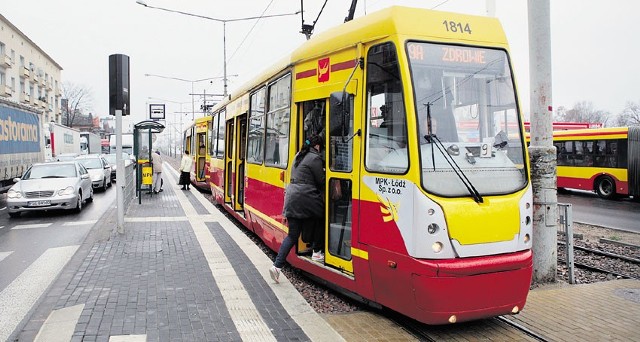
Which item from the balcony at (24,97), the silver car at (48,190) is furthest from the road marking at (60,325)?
the balcony at (24,97)

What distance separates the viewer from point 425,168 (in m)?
4.54

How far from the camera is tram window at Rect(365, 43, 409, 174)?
4.75 meters

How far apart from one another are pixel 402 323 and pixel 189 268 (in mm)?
3494

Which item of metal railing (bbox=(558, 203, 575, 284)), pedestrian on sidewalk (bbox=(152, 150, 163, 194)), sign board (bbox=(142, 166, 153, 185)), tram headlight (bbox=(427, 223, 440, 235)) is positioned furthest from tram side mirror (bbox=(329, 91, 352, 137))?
pedestrian on sidewalk (bbox=(152, 150, 163, 194))

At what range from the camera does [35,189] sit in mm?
12984

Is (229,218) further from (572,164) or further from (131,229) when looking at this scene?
(572,164)

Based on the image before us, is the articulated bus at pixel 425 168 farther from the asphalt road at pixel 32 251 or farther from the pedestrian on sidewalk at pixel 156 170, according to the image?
the pedestrian on sidewalk at pixel 156 170

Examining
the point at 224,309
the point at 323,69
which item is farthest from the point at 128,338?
the point at 323,69

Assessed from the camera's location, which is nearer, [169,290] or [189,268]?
[169,290]

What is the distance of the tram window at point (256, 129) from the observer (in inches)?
331

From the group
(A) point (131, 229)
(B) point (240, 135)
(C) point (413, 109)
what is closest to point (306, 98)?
(C) point (413, 109)

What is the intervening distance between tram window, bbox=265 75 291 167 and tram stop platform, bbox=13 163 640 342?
166 cm

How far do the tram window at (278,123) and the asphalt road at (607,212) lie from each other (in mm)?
9311

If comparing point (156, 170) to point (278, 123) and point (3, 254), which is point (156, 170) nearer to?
point (3, 254)
